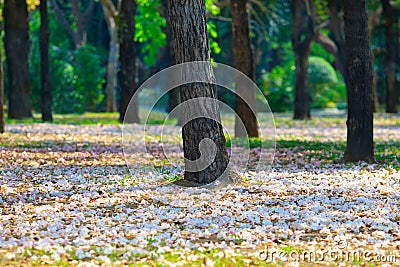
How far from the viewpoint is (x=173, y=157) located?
1673 cm

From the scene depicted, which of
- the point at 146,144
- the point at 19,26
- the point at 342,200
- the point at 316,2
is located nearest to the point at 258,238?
the point at 342,200

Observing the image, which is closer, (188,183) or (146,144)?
(188,183)

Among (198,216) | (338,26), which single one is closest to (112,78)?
(338,26)

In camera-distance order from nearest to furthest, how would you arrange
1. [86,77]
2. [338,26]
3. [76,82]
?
1. [338,26]
2. [76,82]
3. [86,77]

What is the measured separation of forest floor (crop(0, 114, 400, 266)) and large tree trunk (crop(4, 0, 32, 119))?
13796 mm

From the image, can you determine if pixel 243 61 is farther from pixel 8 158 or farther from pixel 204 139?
pixel 204 139

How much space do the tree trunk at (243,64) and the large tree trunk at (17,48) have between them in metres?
11.2

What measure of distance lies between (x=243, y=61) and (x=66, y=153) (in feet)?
18.7

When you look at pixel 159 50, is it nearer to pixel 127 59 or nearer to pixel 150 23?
pixel 150 23

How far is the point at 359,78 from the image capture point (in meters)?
14.8

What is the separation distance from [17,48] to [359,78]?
17780 millimetres

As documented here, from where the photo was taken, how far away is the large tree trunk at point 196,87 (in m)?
11.7

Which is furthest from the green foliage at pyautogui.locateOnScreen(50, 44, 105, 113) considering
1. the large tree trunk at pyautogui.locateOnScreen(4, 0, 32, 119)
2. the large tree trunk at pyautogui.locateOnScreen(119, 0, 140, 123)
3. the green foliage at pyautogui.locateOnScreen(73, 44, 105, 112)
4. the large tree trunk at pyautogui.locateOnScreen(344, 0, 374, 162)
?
the large tree trunk at pyautogui.locateOnScreen(344, 0, 374, 162)

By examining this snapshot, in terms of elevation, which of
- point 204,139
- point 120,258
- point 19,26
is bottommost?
point 120,258
